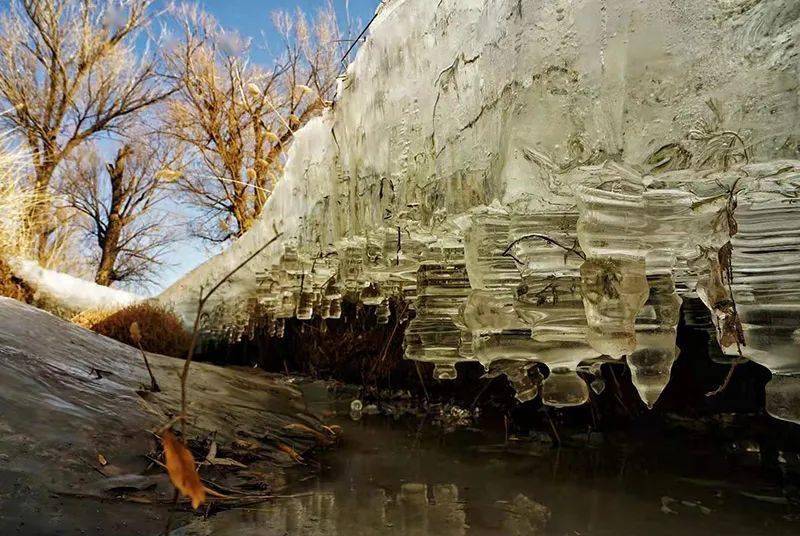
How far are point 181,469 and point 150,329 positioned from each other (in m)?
6.14

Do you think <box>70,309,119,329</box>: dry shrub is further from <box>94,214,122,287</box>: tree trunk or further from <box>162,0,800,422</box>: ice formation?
<box>94,214,122,287</box>: tree trunk

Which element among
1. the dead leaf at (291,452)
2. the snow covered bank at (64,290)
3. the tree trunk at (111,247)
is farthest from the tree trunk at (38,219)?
the dead leaf at (291,452)

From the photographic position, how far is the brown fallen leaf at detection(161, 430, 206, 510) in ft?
2.71

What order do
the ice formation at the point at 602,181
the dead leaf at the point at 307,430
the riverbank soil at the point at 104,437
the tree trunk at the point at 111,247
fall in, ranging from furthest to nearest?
1. the tree trunk at the point at 111,247
2. the dead leaf at the point at 307,430
3. the riverbank soil at the point at 104,437
4. the ice formation at the point at 602,181

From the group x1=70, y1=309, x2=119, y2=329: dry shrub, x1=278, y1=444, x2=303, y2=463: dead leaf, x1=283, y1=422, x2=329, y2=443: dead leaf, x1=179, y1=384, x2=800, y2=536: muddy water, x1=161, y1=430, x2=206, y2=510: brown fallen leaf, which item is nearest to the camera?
x1=161, y1=430, x2=206, y2=510: brown fallen leaf

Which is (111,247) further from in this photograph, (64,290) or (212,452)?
(212,452)

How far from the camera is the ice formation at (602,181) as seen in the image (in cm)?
101

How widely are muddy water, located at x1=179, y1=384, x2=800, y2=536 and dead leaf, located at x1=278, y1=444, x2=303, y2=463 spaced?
103 mm

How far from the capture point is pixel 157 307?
297 inches

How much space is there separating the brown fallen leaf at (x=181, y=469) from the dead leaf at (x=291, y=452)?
1.18 meters

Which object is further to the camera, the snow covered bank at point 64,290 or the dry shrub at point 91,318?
the snow covered bank at point 64,290

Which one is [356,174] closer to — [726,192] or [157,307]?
[726,192]

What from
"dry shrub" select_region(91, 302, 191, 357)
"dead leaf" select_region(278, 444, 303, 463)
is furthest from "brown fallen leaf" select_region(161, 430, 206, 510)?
"dry shrub" select_region(91, 302, 191, 357)

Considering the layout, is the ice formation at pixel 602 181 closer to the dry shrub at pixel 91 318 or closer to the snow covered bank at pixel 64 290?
the dry shrub at pixel 91 318
